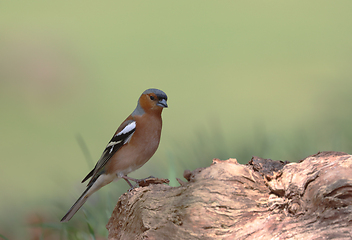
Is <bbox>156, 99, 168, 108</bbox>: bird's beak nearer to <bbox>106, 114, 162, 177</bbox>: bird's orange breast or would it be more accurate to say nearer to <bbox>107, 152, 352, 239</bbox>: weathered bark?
<bbox>106, 114, 162, 177</bbox>: bird's orange breast

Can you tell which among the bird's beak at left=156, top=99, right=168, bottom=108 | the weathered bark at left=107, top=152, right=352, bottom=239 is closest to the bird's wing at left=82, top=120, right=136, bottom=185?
the bird's beak at left=156, top=99, right=168, bottom=108

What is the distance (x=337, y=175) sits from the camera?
212cm

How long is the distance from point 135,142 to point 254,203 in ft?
5.12

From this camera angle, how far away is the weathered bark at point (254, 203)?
2029 millimetres

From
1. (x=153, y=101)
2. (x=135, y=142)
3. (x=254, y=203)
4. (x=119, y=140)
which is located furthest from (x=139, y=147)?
(x=254, y=203)

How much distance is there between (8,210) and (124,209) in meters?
4.29

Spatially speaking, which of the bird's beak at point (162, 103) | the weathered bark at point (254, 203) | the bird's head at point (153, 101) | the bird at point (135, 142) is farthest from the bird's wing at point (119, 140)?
the weathered bark at point (254, 203)

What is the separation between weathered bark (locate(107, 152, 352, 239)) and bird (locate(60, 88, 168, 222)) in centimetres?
79

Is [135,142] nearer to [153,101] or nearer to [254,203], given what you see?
[153,101]

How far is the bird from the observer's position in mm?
3545

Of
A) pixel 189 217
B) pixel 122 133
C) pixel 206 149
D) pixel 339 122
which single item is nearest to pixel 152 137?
pixel 122 133

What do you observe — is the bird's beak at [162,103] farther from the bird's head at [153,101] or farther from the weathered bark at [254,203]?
the weathered bark at [254,203]

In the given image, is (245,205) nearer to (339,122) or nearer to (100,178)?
(100,178)

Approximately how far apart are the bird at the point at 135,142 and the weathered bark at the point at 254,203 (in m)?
0.79
